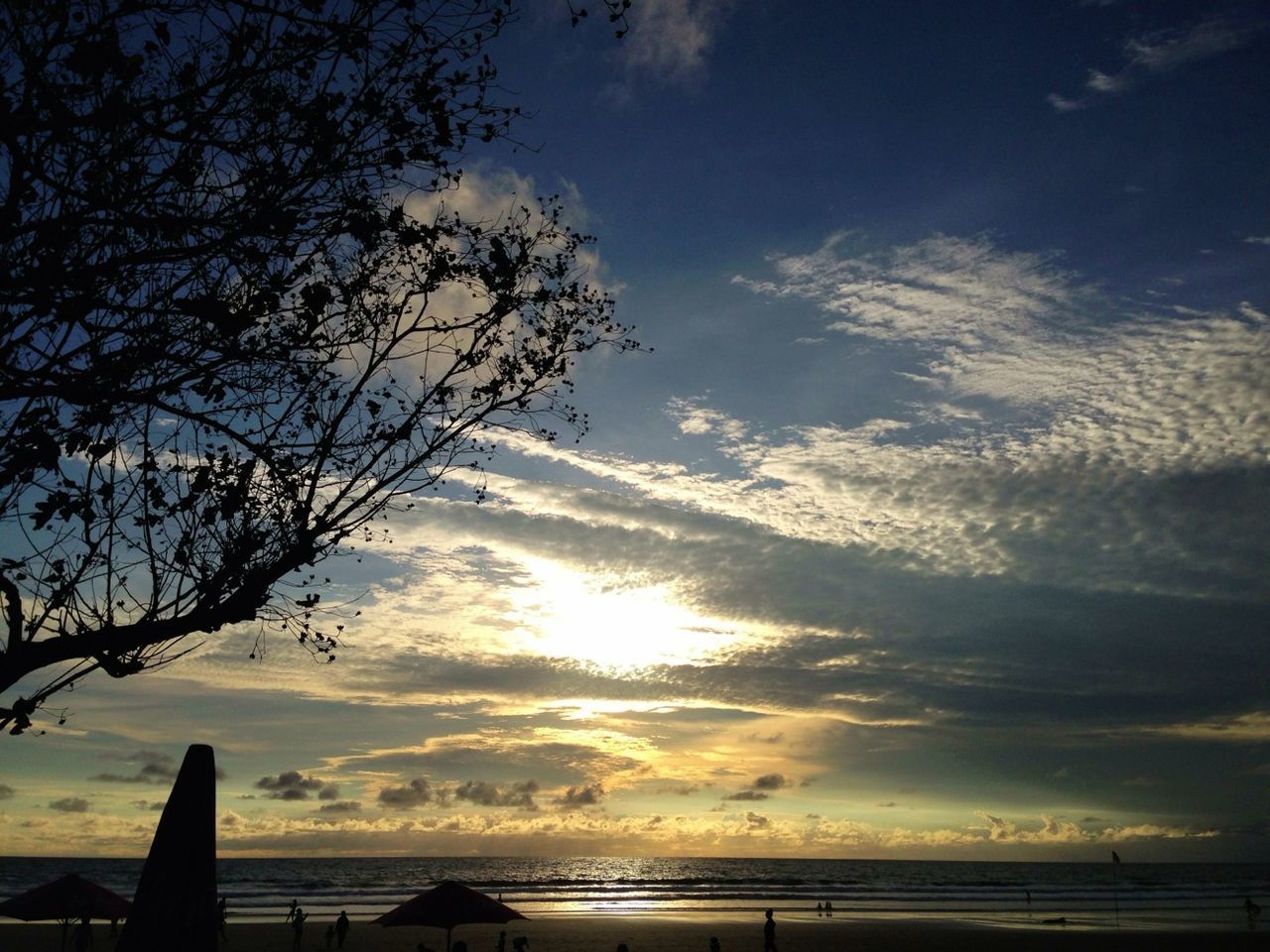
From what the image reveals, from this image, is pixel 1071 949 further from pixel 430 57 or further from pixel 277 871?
pixel 277 871

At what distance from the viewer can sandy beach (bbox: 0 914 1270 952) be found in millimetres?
40781

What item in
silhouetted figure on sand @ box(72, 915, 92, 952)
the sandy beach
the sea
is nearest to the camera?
silhouetted figure on sand @ box(72, 915, 92, 952)

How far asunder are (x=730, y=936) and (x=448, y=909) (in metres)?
30.7

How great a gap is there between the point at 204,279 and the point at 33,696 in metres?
3.56

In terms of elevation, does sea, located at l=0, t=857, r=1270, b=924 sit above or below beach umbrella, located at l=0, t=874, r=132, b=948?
below

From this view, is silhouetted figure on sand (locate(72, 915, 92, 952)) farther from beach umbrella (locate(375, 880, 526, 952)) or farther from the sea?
the sea

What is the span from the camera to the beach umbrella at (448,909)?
19516mm

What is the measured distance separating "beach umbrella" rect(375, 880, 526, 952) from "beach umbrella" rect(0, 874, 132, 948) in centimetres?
623

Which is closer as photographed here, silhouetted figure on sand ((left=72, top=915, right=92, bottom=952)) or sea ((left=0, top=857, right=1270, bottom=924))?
silhouetted figure on sand ((left=72, top=915, right=92, bottom=952))

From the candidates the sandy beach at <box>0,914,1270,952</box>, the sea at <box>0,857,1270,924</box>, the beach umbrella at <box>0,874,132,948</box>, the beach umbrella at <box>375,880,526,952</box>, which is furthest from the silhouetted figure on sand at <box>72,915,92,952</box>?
the sea at <box>0,857,1270,924</box>

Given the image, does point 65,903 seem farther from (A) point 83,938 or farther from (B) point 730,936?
(B) point 730,936

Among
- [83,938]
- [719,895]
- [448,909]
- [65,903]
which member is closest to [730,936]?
[83,938]

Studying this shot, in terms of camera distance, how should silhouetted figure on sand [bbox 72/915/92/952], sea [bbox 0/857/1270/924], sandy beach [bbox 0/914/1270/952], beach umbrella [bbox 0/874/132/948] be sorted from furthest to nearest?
sea [bbox 0/857/1270/924] < sandy beach [bbox 0/914/1270/952] < silhouetted figure on sand [bbox 72/915/92/952] < beach umbrella [bbox 0/874/132/948]

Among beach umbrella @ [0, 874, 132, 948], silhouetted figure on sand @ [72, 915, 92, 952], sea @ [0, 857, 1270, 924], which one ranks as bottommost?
sea @ [0, 857, 1270, 924]
